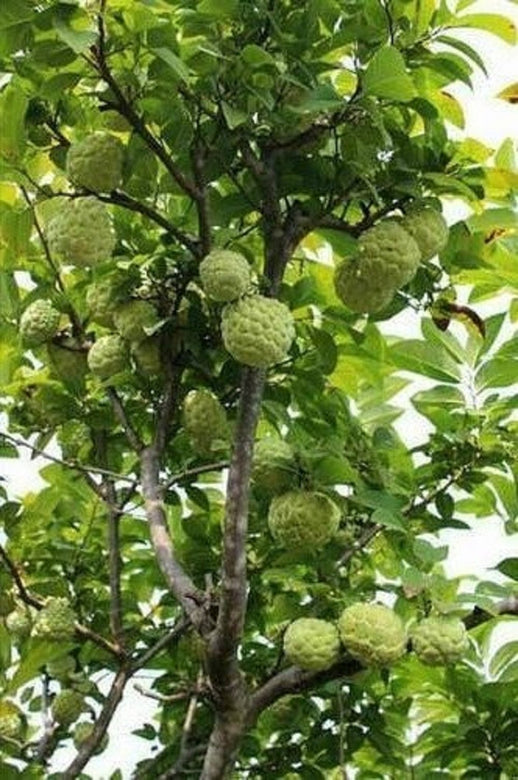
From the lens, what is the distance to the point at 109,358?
291 centimetres

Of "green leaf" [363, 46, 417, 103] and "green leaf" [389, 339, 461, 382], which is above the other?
"green leaf" [389, 339, 461, 382]

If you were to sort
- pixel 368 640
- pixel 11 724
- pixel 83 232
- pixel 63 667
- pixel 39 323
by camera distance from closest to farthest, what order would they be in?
pixel 368 640 < pixel 83 232 < pixel 39 323 < pixel 63 667 < pixel 11 724

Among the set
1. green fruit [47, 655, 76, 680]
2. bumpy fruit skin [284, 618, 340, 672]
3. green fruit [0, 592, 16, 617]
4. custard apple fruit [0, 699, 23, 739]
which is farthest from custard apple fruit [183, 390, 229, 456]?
custard apple fruit [0, 699, 23, 739]

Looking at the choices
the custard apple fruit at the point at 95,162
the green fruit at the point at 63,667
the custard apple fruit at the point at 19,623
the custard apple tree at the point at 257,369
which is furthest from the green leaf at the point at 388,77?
the green fruit at the point at 63,667

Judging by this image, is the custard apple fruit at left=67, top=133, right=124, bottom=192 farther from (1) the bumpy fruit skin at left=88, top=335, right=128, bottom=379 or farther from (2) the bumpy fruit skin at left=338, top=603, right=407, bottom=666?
(2) the bumpy fruit skin at left=338, top=603, right=407, bottom=666

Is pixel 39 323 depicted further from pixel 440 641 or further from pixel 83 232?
pixel 440 641

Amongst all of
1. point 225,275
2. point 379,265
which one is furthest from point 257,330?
point 379,265

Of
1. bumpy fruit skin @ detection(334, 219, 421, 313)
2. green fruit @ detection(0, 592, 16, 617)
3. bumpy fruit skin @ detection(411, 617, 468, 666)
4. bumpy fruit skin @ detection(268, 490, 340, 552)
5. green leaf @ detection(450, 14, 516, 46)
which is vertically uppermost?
green leaf @ detection(450, 14, 516, 46)

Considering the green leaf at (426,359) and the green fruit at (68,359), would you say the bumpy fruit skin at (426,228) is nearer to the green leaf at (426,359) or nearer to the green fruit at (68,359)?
the green leaf at (426,359)

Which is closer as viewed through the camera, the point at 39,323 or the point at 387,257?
the point at 387,257

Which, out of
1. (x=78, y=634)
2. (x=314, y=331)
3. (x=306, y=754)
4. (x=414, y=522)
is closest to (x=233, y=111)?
(x=314, y=331)

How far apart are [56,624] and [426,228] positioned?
1.43m

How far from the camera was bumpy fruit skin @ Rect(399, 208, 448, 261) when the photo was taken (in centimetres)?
261

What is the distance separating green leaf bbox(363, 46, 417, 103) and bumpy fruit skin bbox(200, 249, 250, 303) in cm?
43
